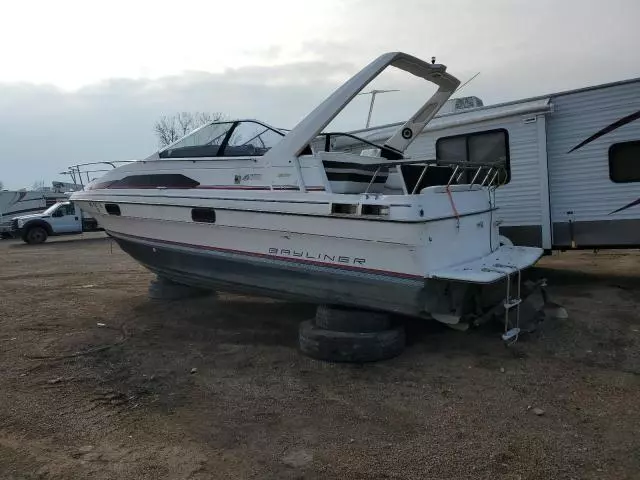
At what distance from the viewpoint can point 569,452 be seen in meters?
3.17

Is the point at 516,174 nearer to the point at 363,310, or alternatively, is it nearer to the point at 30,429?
the point at 363,310

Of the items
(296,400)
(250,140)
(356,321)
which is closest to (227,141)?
(250,140)

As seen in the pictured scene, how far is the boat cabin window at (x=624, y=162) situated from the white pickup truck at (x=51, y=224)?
1705 cm

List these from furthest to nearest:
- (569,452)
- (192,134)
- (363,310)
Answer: (192,134), (363,310), (569,452)

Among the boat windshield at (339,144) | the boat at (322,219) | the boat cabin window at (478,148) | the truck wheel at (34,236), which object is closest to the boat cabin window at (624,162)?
the boat cabin window at (478,148)

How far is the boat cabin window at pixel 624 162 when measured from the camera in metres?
7.30

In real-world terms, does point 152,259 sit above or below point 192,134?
below

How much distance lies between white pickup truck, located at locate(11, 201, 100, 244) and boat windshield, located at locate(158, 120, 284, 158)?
1463 centimetres

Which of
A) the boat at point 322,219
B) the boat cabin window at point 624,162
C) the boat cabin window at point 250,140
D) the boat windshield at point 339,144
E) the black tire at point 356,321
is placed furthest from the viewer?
the boat cabin window at point 624,162

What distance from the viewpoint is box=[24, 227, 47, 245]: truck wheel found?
786 inches

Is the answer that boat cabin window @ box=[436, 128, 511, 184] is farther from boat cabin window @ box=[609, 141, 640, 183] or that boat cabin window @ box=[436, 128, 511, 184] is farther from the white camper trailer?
boat cabin window @ box=[609, 141, 640, 183]

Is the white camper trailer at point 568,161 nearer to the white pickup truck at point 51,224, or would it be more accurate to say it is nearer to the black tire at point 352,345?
the black tire at point 352,345

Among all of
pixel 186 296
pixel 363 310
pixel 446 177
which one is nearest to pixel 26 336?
pixel 186 296

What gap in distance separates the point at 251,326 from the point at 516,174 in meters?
4.54
